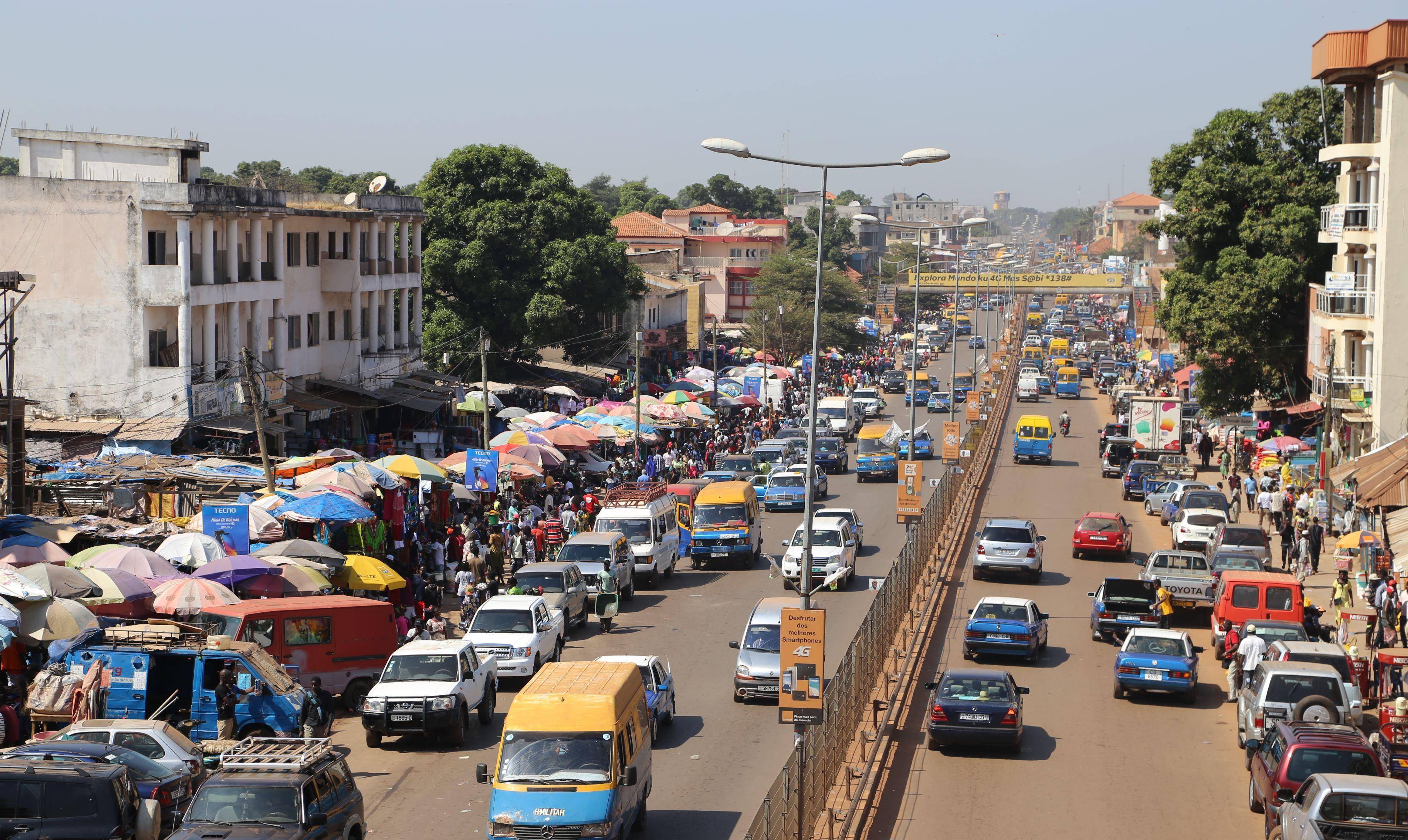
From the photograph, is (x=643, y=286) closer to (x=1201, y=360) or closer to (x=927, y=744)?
(x=1201, y=360)

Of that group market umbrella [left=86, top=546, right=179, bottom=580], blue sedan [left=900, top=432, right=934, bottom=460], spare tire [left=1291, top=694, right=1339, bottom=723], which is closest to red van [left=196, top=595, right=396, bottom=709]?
market umbrella [left=86, top=546, right=179, bottom=580]

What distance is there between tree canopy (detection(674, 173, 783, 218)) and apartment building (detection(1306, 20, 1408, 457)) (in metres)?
117

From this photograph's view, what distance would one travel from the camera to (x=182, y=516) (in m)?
30.9

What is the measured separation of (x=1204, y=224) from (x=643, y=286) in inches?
1095

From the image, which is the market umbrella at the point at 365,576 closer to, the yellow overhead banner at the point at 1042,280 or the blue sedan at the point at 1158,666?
the blue sedan at the point at 1158,666

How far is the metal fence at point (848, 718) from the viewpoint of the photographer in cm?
1399

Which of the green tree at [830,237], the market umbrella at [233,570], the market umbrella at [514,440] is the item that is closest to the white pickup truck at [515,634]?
the market umbrella at [233,570]

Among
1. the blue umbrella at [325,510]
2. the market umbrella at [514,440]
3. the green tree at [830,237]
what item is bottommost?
the blue umbrella at [325,510]

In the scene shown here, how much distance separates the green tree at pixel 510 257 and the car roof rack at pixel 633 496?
28.4 meters

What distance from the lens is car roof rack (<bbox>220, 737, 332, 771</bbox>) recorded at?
47.6ft

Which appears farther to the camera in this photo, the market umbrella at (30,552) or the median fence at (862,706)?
the market umbrella at (30,552)

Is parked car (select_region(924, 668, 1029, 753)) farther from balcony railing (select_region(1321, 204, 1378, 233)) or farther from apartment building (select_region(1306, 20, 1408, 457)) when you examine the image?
balcony railing (select_region(1321, 204, 1378, 233))

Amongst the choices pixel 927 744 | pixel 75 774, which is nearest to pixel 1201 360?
pixel 927 744

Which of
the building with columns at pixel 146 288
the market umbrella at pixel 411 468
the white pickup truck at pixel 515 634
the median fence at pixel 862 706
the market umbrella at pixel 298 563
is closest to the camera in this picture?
the median fence at pixel 862 706
